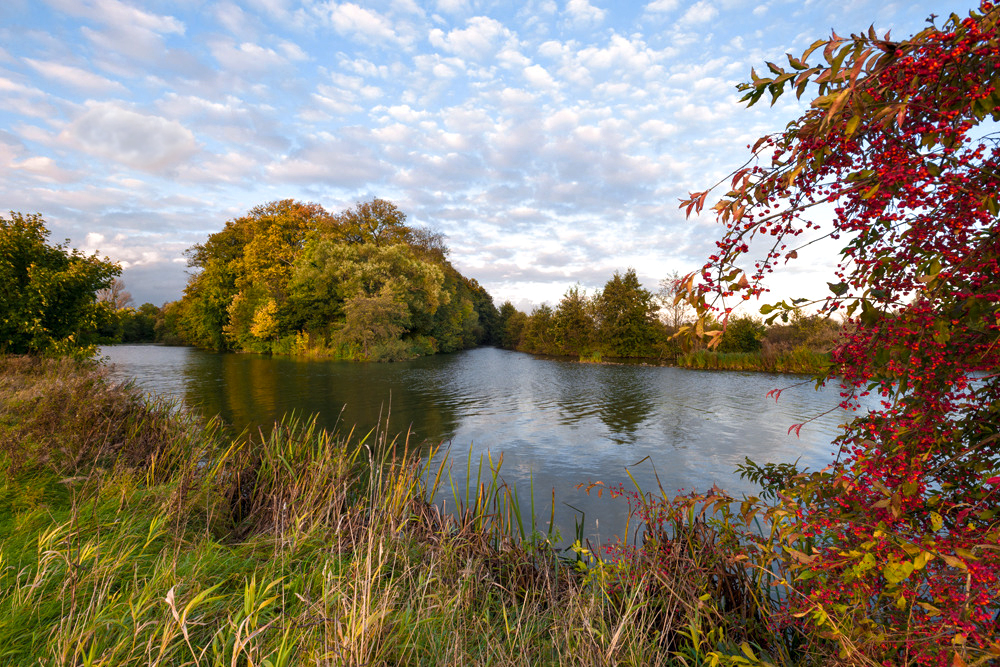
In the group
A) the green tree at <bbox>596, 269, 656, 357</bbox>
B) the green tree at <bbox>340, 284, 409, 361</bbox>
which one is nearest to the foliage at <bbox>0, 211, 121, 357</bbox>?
the green tree at <bbox>340, 284, 409, 361</bbox>

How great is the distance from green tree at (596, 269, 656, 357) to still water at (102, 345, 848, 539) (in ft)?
42.9

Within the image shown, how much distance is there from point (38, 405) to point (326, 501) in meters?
4.23

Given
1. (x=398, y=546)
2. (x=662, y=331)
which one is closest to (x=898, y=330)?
(x=398, y=546)

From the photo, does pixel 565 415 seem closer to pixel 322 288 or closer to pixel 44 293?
pixel 44 293

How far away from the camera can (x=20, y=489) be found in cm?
409

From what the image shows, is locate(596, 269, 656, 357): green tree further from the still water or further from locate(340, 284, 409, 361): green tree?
locate(340, 284, 409, 361): green tree

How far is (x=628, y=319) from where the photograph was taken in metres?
37.8

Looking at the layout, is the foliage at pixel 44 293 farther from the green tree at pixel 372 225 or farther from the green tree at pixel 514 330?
the green tree at pixel 514 330

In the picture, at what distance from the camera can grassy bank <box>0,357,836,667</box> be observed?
228 centimetres

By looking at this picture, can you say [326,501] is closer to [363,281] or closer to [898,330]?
[898,330]

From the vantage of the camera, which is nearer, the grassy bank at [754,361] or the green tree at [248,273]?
the grassy bank at [754,361]

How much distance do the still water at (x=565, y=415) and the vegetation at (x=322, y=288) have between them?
706 cm

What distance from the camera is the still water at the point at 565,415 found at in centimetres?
811

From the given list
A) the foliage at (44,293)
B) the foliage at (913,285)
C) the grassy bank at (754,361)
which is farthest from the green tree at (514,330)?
the foliage at (913,285)
